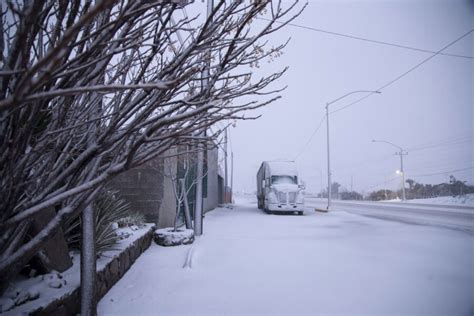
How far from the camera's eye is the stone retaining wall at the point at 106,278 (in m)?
2.52

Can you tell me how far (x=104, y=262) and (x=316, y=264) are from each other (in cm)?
360

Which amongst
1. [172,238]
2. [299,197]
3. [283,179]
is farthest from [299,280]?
[283,179]

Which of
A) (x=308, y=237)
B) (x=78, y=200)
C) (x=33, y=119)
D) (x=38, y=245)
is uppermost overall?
(x=33, y=119)

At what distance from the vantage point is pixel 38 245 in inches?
66.6

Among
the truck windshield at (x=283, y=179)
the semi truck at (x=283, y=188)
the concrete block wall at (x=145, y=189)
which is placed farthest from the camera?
the truck windshield at (x=283, y=179)

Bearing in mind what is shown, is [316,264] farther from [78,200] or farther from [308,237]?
[78,200]

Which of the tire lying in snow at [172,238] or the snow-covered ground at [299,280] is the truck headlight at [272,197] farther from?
the tire lying in snow at [172,238]

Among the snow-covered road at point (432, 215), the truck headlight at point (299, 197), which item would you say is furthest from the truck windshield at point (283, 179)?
the snow-covered road at point (432, 215)

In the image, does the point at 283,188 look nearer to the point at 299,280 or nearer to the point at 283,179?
the point at 283,179

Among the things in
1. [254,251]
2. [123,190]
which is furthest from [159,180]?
[254,251]

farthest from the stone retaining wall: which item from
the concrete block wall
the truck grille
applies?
the truck grille

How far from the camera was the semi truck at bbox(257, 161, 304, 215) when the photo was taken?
16.8 meters

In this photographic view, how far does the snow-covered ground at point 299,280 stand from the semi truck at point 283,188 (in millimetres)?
9621

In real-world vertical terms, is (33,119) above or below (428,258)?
above
